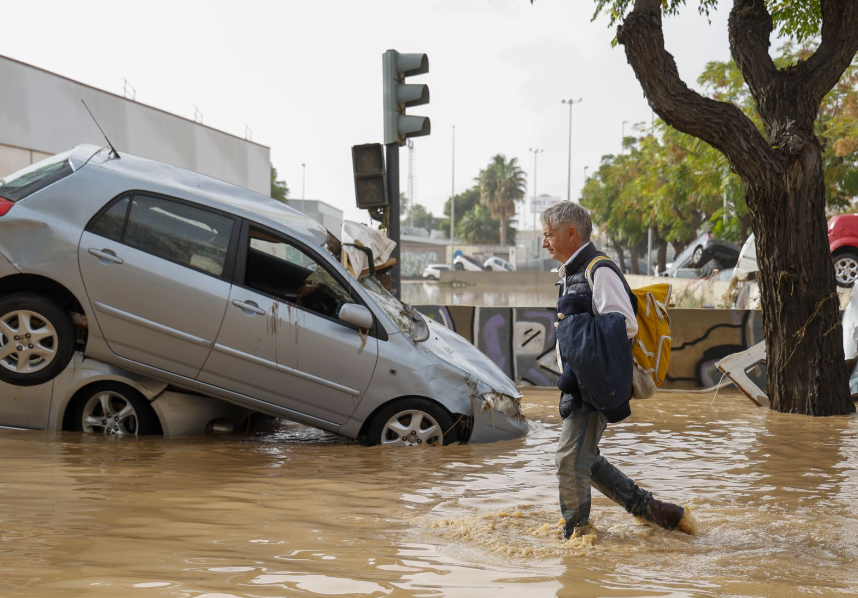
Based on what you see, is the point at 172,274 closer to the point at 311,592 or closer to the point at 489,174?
the point at 311,592

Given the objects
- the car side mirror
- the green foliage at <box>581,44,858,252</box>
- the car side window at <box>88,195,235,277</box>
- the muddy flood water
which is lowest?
the muddy flood water

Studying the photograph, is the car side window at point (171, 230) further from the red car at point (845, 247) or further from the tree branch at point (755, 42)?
the red car at point (845, 247)

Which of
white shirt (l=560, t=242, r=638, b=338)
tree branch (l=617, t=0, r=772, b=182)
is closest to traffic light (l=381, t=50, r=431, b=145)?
tree branch (l=617, t=0, r=772, b=182)

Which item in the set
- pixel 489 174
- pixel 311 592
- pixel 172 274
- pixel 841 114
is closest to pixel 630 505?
pixel 311 592

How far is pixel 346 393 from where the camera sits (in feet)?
22.2

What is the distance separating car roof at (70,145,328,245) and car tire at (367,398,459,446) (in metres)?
1.40

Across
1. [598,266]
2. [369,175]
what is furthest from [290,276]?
[598,266]

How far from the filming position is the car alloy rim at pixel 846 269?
16.3 metres

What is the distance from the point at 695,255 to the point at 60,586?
2654 cm

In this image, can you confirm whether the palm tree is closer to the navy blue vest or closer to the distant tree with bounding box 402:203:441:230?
the distant tree with bounding box 402:203:441:230

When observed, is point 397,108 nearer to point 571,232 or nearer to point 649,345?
point 571,232

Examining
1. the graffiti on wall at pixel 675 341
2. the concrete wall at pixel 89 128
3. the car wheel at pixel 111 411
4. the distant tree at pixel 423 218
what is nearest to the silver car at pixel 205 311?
the car wheel at pixel 111 411

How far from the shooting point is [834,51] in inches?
365

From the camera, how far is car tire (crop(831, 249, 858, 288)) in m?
16.3
